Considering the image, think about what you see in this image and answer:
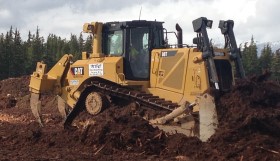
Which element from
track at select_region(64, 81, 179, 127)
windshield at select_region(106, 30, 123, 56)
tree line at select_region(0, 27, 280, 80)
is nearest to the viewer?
track at select_region(64, 81, 179, 127)

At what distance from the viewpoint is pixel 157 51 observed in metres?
11.6

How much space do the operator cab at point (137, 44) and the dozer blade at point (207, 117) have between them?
9.18 ft

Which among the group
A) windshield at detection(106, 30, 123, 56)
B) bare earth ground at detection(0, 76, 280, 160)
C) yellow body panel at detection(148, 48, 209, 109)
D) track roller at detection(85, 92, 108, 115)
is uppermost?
windshield at detection(106, 30, 123, 56)

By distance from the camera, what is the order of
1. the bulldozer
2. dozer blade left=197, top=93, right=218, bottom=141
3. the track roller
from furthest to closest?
1. the track roller
2. the bulldozer
3. dozer blade left=197, top=93, right=218, bottom=141

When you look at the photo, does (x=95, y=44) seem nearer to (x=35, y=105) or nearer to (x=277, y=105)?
(x=35, y=105)

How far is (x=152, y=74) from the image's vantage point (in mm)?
11719

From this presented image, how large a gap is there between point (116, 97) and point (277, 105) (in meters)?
4.08

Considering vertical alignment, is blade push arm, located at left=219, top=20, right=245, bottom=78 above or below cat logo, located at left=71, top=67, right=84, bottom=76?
above

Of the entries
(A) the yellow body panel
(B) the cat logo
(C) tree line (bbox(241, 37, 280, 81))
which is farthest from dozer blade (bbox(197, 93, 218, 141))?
(C) tree line (bbox(241, 37, 280, 81))

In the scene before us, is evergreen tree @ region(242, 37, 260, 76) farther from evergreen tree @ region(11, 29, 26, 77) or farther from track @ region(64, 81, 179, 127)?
track @ region(64, 81, 179, 127)

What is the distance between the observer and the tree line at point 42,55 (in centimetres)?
5334

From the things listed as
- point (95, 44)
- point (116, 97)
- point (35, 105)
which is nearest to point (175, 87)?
point (116, 97)

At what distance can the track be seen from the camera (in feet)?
35.7

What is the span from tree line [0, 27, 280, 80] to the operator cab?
126 feet
